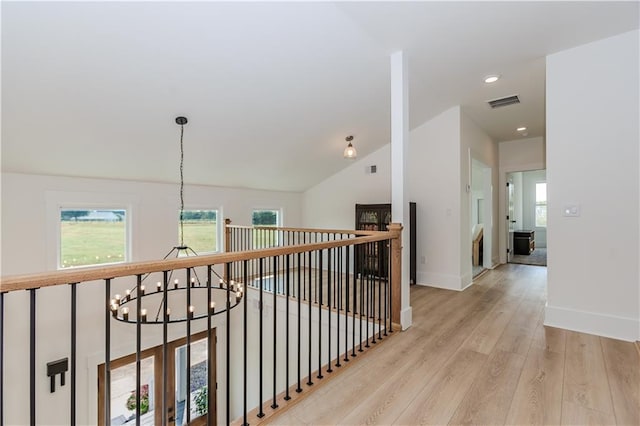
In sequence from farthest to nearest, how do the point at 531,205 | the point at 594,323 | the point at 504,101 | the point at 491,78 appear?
the point at 531,205
the point at 504,101
the point at 491,78
the point at 594,323

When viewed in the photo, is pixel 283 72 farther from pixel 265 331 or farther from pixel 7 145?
pixel 265 331

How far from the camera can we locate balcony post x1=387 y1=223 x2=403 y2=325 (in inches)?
114

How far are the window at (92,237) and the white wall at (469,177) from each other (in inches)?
190

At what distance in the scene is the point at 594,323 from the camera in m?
2.83

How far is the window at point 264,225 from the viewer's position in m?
4.95

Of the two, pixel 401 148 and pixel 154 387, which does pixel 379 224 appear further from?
pixel 154 387


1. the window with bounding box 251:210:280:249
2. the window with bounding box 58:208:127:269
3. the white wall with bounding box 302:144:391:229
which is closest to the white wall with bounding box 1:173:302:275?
the window with bounding box 58:208:127:269

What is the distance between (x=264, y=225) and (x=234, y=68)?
3755mm

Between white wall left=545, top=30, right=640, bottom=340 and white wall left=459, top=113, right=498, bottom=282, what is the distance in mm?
1438

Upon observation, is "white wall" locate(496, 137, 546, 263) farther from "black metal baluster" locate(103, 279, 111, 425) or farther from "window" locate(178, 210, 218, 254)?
"black metal baluster" locate(103, 279, 111, 425)

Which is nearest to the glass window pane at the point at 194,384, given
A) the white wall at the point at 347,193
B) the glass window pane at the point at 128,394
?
the glass window pane at the point at 128,394

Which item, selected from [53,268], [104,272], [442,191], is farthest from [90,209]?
[442,191]

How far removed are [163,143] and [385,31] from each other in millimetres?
2800

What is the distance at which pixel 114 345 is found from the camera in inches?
157
